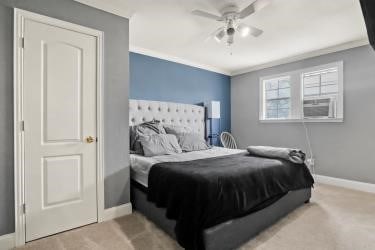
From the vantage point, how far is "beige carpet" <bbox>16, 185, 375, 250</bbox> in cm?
180

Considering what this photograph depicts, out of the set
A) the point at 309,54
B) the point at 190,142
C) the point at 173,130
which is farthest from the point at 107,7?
the point at 309,54

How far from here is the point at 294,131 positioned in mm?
4094

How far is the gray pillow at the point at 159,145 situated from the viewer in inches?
108

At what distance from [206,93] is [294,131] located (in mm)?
1996

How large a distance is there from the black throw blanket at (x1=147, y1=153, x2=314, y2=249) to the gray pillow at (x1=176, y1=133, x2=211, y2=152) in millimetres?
1035

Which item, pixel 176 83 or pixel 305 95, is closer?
pixel 305 95

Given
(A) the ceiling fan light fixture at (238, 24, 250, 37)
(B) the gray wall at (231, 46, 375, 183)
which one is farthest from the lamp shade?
(A) the ceiling fan light fixture at (238, 24, 250, 37)

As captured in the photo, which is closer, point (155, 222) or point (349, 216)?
point (155, 222)

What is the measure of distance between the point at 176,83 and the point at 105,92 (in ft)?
6.58

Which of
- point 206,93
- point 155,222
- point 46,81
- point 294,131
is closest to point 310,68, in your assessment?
point 294,131

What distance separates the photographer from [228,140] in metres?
4.98

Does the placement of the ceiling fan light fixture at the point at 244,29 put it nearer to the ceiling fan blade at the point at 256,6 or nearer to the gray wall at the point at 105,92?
the ceiling fan blade at the point at 256,6

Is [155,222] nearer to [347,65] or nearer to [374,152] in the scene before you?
[374,152]

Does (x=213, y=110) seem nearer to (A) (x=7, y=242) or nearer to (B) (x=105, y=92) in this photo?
A: (B) (x=105, y=92)
